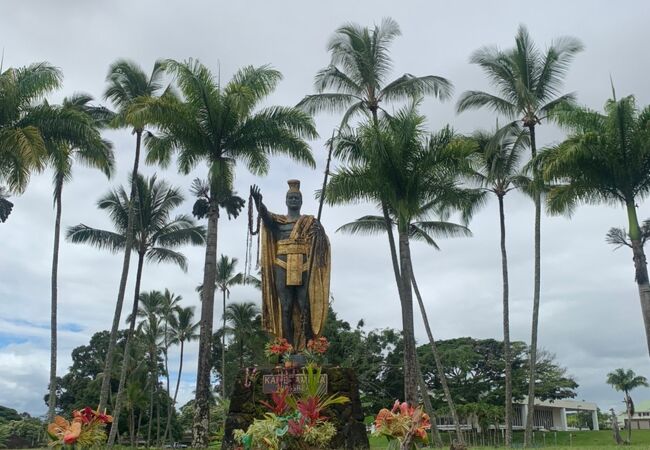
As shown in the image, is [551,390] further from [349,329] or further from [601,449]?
[601,449]

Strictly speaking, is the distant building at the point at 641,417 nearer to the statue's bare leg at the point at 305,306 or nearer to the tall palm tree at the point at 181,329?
the tall palm tree at the point at 181,329

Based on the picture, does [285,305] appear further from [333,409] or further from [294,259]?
[333,409]

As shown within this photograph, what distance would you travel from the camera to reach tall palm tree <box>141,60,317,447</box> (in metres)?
16.2

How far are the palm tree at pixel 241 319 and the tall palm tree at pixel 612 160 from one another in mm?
22409

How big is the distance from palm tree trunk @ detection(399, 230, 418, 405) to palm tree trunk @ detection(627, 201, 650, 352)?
549cm

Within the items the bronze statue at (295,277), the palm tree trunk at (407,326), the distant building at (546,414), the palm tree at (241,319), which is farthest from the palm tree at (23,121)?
the distant building at (546,414)

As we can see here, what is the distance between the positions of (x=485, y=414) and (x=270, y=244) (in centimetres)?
2859

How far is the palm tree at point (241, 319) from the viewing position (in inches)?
1425

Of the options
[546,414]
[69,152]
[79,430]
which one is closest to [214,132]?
[69,152]

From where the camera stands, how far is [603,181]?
54.6 feet

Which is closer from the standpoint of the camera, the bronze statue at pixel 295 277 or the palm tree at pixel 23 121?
the bronze statue at pixel 295 277

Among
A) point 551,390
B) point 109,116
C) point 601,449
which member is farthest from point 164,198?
point 551,390

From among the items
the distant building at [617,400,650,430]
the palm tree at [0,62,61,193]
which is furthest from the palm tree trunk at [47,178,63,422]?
the distant building at [617,400,650,430]

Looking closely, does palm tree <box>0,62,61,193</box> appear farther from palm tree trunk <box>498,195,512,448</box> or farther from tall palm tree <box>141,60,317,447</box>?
palm tree trunk <box>498,195,512,448</box>
